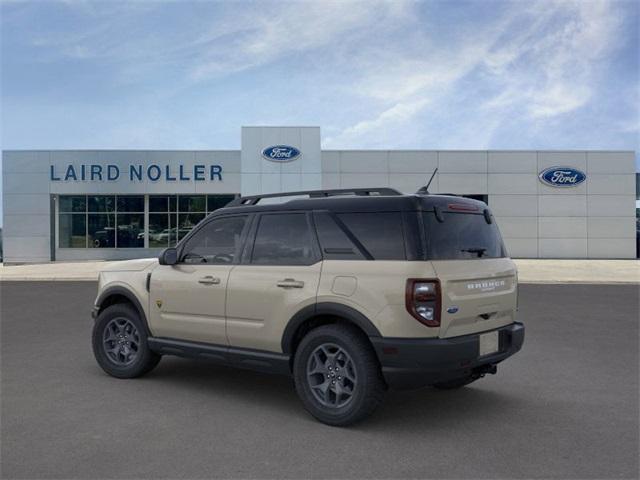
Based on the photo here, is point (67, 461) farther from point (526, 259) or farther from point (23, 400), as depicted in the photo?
point (526, 259)

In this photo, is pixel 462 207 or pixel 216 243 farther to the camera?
pixel 216 243

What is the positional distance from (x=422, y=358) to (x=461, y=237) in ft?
3.70

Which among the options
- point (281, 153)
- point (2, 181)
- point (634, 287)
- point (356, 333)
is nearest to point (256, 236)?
point (356, 333)

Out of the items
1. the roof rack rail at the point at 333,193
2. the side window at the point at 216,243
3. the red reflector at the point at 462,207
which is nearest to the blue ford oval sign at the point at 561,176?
the roof rack rail at the point at 333,193

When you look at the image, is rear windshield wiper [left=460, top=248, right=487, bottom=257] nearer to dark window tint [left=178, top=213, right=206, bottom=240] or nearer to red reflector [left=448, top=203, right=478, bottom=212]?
red reflector [left=448, top=203, right=478, bottom=212]

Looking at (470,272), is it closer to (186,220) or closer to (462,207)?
(462,207)

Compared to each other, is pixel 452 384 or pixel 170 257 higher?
pixel 170 257

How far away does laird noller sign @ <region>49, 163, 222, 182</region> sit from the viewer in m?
29.3

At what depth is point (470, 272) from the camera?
465 centimetres

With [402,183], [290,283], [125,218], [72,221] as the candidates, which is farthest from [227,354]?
[72,221]

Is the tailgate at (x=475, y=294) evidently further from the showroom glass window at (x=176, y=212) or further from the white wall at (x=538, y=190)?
the showroom glass window at (x=176, y=212)

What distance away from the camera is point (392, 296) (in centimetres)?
438

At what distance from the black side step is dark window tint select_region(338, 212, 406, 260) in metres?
1.24

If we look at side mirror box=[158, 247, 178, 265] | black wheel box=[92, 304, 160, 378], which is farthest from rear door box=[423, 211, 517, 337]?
black wheel box=[92, 304, 160, 378]
